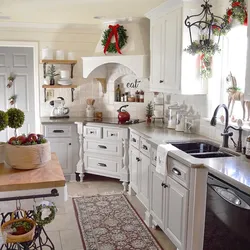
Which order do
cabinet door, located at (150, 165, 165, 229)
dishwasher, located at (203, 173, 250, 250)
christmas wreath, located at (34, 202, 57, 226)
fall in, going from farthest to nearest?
cabinet door, located at (150, 165, 165, 229) < christmas wreath, located at (34, 202, 57, 226) < dishwasher, located at (203, 173, 250, 250)

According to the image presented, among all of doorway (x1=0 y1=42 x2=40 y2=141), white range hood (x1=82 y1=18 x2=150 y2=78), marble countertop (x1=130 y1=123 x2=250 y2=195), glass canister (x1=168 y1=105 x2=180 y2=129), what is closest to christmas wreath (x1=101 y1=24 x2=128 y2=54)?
white range hood (x1=82 y1=18 x2=150 y2=78)

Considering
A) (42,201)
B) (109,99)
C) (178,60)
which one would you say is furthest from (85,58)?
(42,201)

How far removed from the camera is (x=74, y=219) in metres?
3.55

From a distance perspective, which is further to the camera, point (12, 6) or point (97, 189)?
point (97, 189)

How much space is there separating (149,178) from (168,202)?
0.55m

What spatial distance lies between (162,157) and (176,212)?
478 mm

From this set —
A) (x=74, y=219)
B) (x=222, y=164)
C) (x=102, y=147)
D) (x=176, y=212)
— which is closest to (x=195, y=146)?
(x=176, y=212)

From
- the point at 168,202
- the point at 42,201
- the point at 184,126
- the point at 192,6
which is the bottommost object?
the point at 168,202

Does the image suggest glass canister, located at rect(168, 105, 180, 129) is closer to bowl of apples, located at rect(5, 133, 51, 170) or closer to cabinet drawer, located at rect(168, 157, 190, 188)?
cabinet drawer, located at rect(168, 157, 190, 188)

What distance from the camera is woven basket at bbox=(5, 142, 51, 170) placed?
2.11 metres

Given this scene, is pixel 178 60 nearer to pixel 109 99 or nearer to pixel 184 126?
pixel 184 126

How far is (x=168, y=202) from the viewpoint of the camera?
112 inches

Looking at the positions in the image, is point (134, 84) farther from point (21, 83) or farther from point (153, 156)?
point (153, 156)

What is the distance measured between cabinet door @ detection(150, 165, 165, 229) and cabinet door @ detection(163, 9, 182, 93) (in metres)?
0.96
